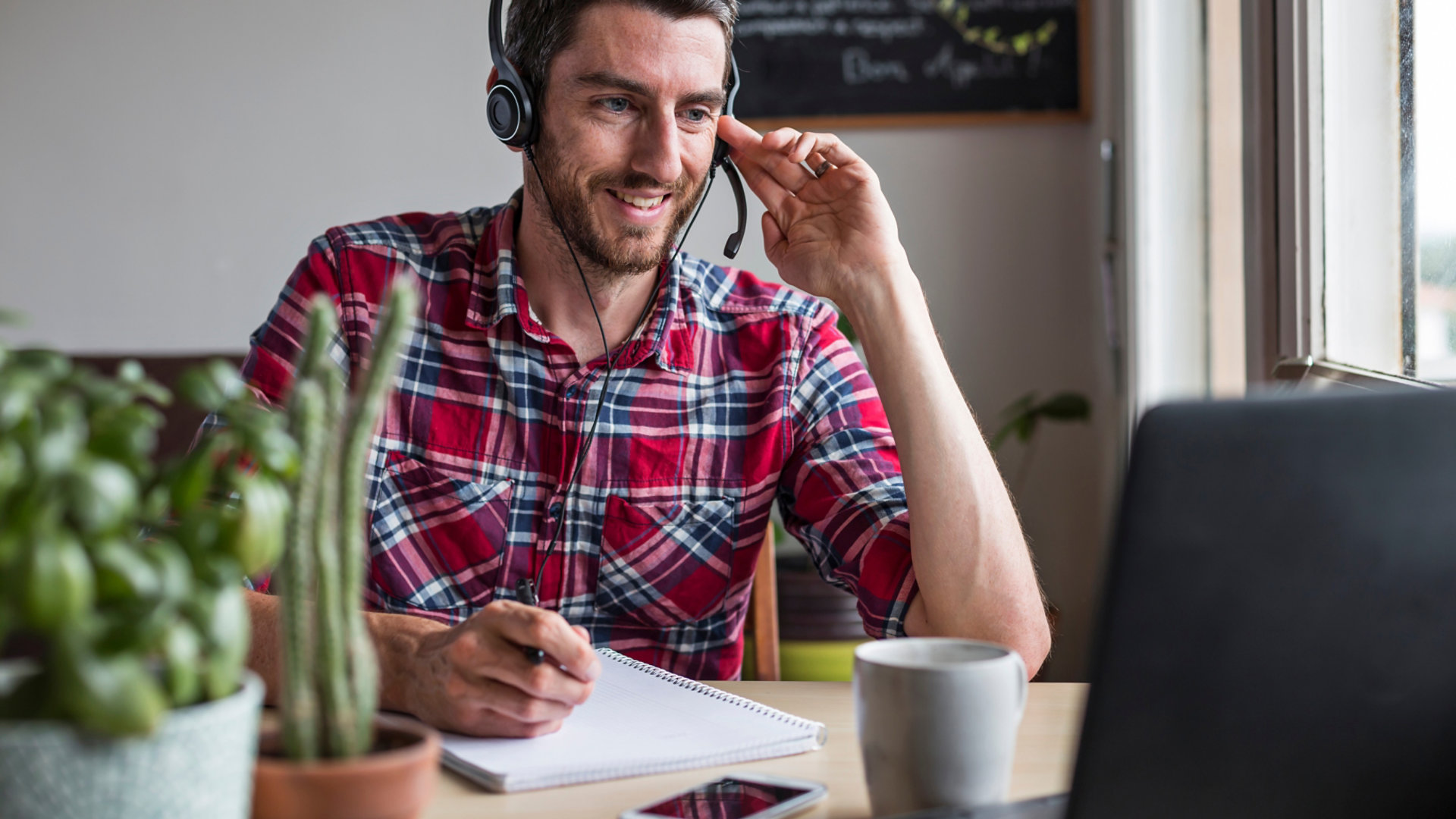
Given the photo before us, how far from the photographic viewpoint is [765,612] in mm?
1326

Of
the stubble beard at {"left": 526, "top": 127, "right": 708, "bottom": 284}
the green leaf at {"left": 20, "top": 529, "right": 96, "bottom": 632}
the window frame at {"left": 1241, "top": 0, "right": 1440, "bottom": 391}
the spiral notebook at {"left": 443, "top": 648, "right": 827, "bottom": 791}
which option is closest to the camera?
the green leaf at {"left": 20, "top": 529, "right": 96, "bottom": 632}

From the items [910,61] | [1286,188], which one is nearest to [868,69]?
[910,61]

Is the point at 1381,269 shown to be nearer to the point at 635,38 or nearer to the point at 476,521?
the point at 635,38

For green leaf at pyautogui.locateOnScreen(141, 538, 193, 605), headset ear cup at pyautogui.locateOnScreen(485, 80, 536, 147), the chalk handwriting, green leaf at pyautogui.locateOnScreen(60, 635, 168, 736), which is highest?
the chalk handwriting

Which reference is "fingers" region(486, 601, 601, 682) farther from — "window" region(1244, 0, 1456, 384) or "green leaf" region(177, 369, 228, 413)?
"window" region(1244, 0, 1456, 384)

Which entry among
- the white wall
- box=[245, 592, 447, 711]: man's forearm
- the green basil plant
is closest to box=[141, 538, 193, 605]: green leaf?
the green basil plant

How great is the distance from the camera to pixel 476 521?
46.9 inches

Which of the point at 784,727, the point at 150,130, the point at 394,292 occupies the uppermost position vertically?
the point at 150,130

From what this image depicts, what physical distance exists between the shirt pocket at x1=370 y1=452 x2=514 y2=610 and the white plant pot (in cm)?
78

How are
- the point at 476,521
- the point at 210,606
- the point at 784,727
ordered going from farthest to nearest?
1. the point at 476,521
2. the point at 784,727
3. the point at 210,606

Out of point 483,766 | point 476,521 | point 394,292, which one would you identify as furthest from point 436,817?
point 476,521

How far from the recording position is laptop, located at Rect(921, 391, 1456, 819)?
0.44 metres

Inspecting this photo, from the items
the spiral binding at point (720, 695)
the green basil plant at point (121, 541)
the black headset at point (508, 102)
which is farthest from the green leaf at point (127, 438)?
the black headset at point (508, 102)

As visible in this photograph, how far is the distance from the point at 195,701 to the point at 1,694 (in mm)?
61
